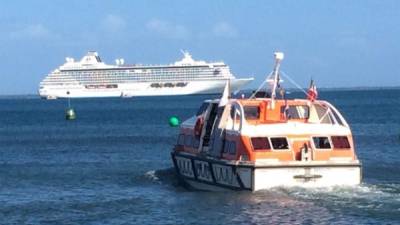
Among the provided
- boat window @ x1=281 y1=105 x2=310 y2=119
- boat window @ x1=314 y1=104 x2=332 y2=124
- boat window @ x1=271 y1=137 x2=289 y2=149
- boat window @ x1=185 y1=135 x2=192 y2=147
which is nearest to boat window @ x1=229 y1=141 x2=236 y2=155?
boat window @ x1=271 y1=137 x2=289 y2=149

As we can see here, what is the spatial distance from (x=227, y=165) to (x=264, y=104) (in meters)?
3.32

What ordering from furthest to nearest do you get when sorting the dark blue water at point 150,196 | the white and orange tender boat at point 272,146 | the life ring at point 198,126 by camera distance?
the life ring at point 198,126 → the white and orange tender boat at point 272,146 → the dark blue water at point 150,196

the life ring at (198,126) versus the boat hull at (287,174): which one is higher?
the life ring at (198,126)

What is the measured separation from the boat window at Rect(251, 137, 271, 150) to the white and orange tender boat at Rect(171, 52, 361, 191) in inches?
1.2

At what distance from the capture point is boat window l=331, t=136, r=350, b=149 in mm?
32844

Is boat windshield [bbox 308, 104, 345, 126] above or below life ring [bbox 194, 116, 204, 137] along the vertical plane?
above

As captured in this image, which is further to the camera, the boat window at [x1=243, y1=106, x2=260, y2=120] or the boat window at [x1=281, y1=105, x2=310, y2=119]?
the boat window at [x1=281, y1=105, x2=310, y2=119]

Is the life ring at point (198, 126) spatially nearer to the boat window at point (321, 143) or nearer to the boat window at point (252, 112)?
the boat window at point (252, 112)

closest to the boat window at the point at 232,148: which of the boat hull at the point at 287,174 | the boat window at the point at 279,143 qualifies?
the boat hull at the point at 287,174

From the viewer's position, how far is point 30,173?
44281 mm

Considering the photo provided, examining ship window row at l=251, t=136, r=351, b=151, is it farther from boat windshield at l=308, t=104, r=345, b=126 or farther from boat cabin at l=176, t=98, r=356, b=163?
boat windshield at l=308, t=104, r=345, b=126

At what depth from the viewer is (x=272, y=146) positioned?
1267 inches

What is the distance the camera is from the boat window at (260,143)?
3206 cm

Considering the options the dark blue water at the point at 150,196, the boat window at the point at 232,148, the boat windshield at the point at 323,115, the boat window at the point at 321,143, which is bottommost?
the dark blue water at the point at 150,196
